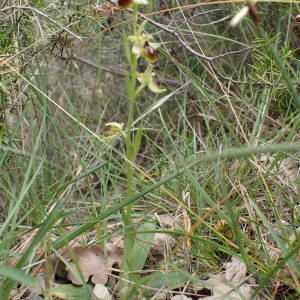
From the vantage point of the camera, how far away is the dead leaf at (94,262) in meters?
1.33

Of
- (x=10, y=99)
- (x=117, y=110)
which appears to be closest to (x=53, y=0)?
(x=10, y=99)

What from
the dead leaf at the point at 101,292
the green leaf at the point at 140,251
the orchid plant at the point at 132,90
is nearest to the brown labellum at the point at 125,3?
the orchid plant at the point at 132,90

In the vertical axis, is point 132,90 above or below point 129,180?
above

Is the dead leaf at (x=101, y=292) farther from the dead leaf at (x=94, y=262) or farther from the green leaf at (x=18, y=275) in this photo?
the green leaf at (x=18, y=275)

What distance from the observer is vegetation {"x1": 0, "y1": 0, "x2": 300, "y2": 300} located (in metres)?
1.16

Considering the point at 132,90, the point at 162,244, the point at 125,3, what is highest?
the point at 125,3

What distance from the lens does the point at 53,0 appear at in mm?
1899

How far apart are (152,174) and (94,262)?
36cm

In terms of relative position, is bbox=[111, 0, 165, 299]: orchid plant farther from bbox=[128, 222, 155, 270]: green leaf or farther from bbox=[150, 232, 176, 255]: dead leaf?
bbox=[150, 232, 176, 255]: dead leaf

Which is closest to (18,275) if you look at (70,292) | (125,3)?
(70,292)

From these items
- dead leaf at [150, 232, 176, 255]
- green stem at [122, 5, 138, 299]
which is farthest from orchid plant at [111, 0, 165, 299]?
dead leaf at [150, 232, 176, 255]

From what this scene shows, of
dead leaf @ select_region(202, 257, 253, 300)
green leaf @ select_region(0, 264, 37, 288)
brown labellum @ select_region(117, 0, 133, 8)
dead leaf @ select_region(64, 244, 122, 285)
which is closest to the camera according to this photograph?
green leaf @ select_region(0, 264, 37, 288)

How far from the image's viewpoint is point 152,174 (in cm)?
163

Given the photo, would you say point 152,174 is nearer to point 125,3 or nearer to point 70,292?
point 70,292
